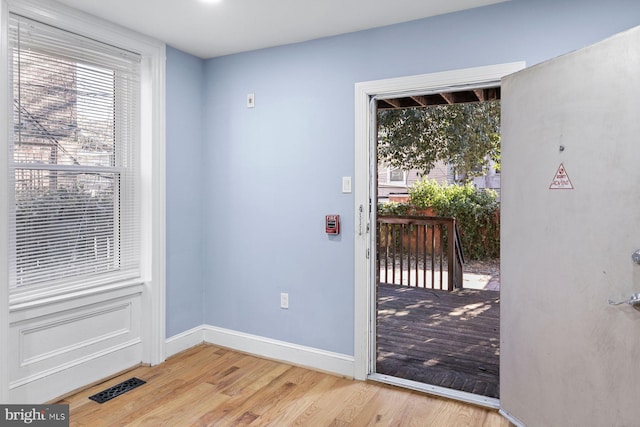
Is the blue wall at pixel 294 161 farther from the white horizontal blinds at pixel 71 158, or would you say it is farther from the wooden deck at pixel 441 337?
the wooden deck at pixel 441 337

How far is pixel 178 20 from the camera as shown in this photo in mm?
2779

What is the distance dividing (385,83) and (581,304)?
1.72m

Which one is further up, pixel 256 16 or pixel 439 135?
pixel 256 16

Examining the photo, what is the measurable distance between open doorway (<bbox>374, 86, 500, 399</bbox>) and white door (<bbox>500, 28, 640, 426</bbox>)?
0.71 metres

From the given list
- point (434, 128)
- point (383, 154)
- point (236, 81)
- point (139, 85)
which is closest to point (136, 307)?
point (139, 85)

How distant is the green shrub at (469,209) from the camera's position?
7.17 metres

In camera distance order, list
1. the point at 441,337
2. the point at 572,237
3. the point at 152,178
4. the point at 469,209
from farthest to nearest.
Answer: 1. the point at 469,209
2. the point at 441,337
3. the point at 152,178
4. the point at 572,237

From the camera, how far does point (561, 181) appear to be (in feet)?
6.72

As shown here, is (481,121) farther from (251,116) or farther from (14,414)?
(14,414)

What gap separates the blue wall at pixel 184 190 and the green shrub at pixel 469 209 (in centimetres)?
464

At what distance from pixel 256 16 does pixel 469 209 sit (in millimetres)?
5468

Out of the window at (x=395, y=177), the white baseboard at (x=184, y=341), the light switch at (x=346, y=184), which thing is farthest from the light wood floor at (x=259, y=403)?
the window at (x=395, y=177)

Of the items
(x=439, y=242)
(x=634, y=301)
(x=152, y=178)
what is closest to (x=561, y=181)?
(x=634, y=301)

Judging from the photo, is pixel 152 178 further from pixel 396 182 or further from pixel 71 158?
pixel 396 182
